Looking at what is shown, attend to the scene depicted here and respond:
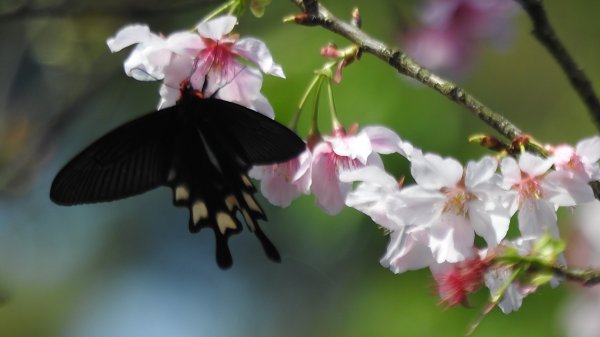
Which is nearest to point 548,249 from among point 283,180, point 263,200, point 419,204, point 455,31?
point 419,204

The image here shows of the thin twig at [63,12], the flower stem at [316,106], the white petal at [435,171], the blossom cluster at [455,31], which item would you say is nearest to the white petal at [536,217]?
the white petal at [435,171]

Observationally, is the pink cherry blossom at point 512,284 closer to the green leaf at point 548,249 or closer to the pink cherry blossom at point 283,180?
the green leaf at point 548,249

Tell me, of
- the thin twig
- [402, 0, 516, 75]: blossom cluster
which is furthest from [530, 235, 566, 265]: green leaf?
[402, 0, 516, 75]: blossom cluster

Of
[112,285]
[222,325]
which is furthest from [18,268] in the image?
[222,325]

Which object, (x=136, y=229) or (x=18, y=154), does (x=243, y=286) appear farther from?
(x=18, y=154)

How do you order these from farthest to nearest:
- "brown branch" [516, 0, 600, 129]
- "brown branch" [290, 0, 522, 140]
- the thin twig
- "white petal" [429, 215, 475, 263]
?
the thin twig → "white petal" [429, 215, 475, 263] → "brown branch" [290, 0, 522, 140] → "brown branch" [516, 0, 600, 129]

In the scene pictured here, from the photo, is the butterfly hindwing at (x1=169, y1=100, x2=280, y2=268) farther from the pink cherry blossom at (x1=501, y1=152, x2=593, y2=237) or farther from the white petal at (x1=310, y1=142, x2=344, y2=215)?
the pink cherry blossom at (x1=501, y1=152, x2=593, y2=237)
